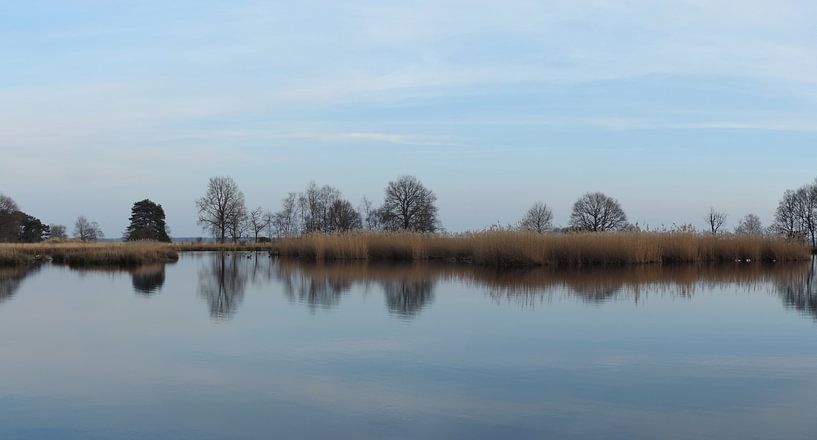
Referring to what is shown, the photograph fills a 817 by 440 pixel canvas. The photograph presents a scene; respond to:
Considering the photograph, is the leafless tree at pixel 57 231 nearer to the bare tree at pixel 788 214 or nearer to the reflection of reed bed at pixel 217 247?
the reflection of reed bed at pixel 217 247

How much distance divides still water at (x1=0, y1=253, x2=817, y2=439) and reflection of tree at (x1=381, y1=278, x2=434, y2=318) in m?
0.11

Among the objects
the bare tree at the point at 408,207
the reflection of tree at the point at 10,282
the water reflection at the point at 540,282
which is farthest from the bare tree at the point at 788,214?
the reflection of tree at the point at 10,282

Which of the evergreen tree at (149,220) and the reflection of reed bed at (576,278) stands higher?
the evergreen tree at (149,220)

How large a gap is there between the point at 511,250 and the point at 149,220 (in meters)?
37.7

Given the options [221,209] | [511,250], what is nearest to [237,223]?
[221,209]

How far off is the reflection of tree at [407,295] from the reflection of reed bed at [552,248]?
492 centimetres

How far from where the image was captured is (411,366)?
5.07 meters

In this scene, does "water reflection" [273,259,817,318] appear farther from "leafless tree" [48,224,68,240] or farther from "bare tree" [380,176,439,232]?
"leafless tree" [48,224,68,240]

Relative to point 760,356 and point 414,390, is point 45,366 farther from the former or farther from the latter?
point 760,356

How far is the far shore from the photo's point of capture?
17203 millimetres

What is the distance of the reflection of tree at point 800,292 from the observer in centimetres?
898

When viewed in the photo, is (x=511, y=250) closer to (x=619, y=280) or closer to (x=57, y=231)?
(x=619, y=280)

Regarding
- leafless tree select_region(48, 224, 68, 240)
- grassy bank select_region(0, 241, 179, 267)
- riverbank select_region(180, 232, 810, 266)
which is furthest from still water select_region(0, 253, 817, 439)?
leafless tree select_region(48, 224, 68, 240)

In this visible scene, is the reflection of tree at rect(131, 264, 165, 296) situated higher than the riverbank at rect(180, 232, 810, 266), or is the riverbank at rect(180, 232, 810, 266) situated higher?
the riverbank at rect(180, 232, 810, 266)
